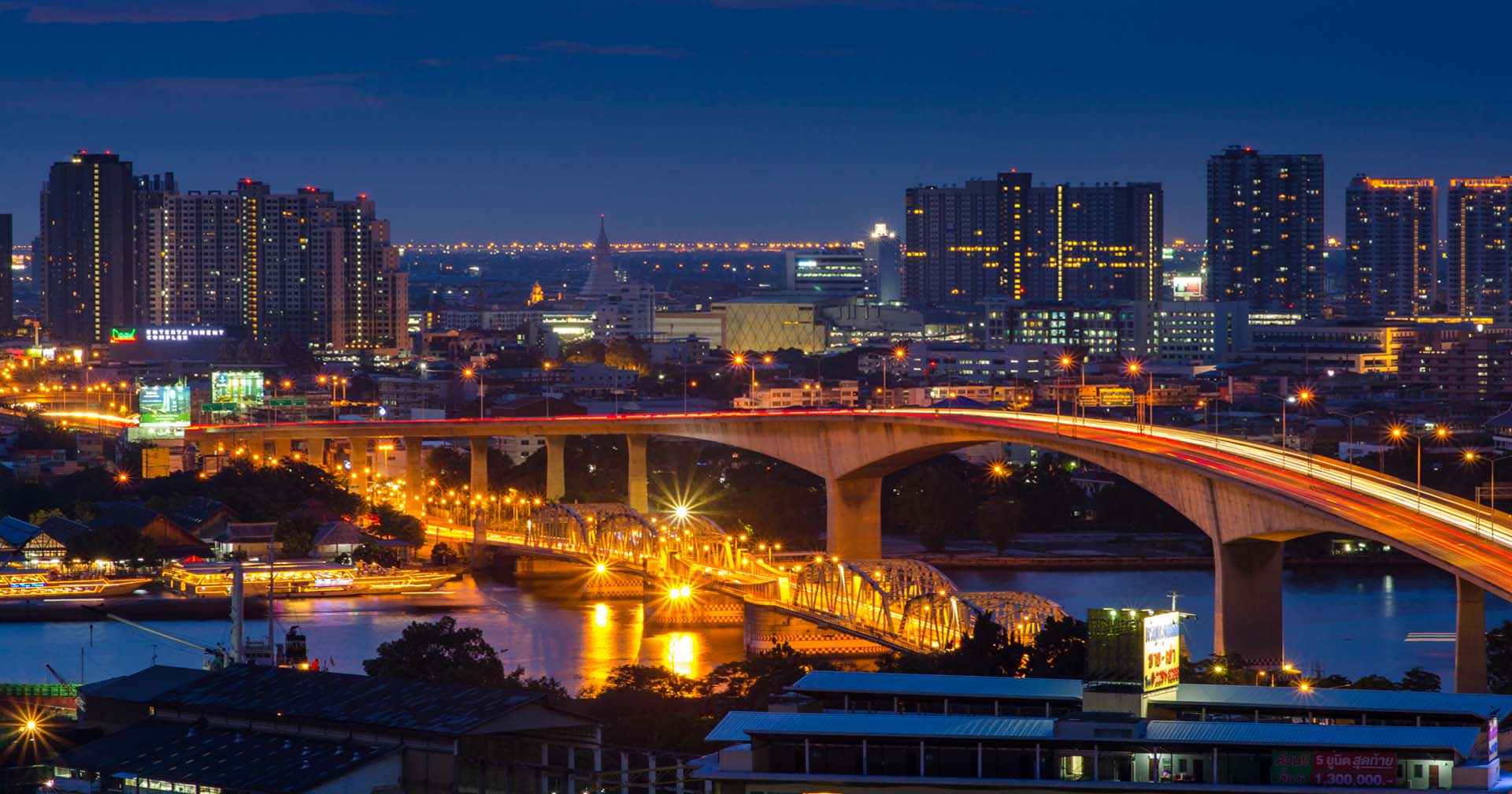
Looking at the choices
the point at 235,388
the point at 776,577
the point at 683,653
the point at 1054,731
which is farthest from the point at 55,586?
the point at 235,388

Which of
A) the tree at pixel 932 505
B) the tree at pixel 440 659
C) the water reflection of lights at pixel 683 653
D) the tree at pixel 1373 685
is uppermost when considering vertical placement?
the tree at pixel 932 505

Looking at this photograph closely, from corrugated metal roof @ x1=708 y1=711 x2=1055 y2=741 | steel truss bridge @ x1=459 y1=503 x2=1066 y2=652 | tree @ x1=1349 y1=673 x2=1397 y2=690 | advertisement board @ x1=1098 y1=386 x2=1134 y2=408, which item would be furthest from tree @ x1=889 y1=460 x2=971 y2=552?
corrugated metal roof @ x1=708 y1=711 x2=1055 y2=741

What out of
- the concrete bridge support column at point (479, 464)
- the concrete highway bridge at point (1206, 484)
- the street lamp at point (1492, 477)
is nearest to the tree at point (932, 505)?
the concrete highway bridge at point (1206, 484)

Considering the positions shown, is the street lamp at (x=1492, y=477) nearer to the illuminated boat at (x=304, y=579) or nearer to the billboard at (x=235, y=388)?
the illuminated boat at (x=304, y=579)

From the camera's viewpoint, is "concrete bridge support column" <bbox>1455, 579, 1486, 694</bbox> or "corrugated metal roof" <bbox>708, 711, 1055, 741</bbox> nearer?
"corrugated metal roof" <bbox>708, 711, 1055, 741</bbox>

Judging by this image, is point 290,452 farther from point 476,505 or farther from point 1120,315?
point 1120,315

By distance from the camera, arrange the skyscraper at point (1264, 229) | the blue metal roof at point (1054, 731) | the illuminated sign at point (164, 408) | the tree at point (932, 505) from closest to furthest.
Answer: the blue metal roof at point (1054, 731) < the tree at point (932, 505) < the illuminated sign at point (164, 408) < the skyscraper at point (1264, 229)

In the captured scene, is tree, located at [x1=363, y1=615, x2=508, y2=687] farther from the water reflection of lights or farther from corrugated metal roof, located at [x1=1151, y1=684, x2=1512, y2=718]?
corrugated metal roof, located at [x1=1151, y1=684, x2=1512, y2=718]
